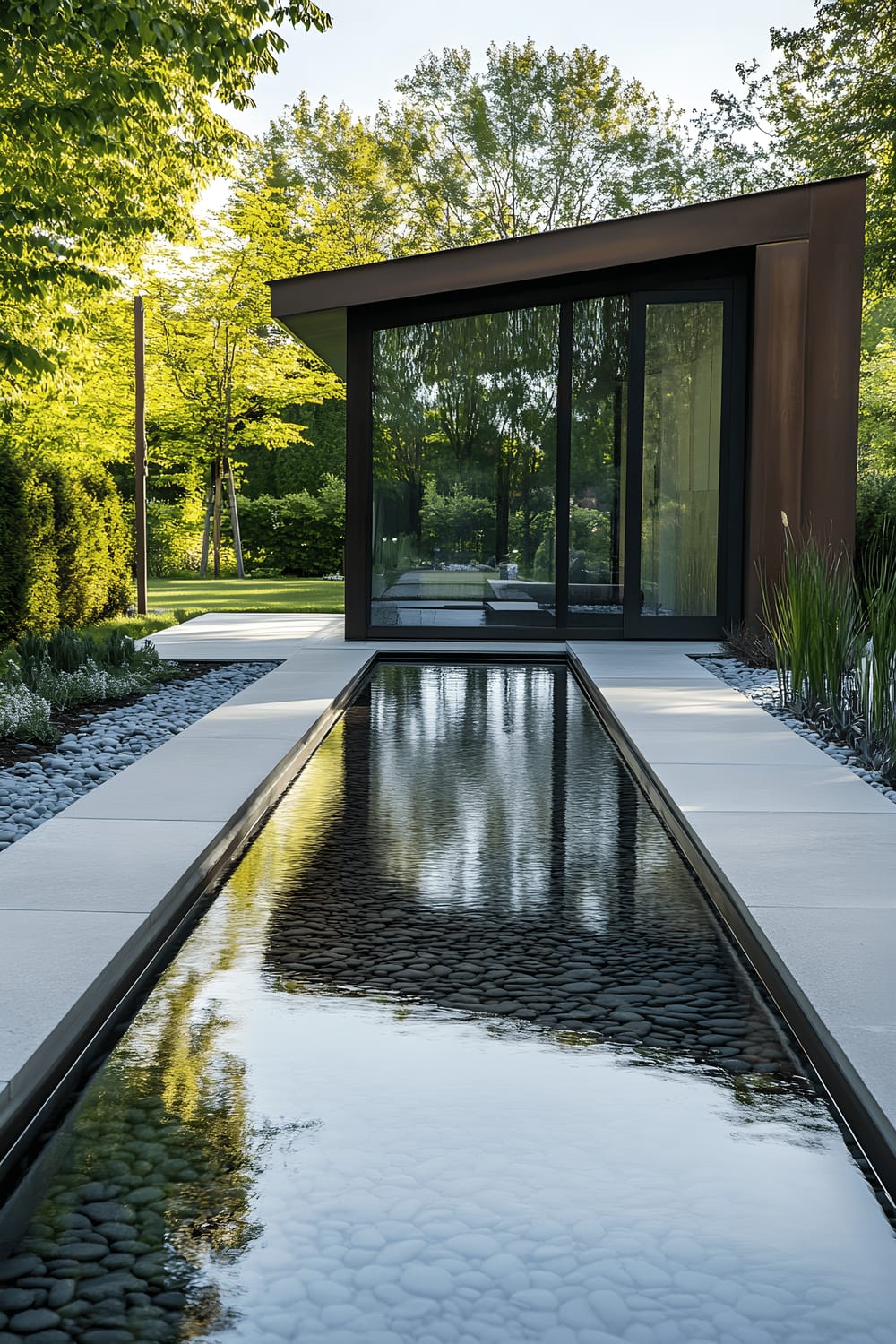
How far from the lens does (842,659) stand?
7594 mm

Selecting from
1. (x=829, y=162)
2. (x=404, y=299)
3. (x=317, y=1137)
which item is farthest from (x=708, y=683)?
(x=829, y=162)

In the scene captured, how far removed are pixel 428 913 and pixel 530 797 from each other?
183 centimetres

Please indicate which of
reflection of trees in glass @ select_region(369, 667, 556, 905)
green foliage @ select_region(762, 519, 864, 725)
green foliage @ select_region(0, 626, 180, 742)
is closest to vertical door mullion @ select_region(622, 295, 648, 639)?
reflection of trees in glass @ select_region(369, 667, 556, 905)

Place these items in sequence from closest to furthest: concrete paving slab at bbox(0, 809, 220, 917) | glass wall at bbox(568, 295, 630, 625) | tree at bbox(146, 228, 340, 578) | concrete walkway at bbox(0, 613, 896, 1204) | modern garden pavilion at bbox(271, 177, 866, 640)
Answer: concrete walkway at bbox(0, 613, 896, 1204)
concrete paving slab at bbox(0, 809, 220, 917)
modern garden pavilion at bbox(271, 177, 866, 640)
glass wall at bbox(568, 295, 630, 625)
tree at bbox(146, 228, 340, 578)

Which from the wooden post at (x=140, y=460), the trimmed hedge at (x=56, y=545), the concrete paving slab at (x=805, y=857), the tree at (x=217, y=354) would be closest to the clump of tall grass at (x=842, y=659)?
the concrete paving slab at (x=805, y=857)

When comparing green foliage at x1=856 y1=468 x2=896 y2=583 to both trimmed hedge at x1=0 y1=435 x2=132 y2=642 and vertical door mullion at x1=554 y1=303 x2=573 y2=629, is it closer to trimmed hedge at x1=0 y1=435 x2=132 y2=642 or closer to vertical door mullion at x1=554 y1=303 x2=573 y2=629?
vertical door mullion at x1=554 y1=303 x2=573 y2=629

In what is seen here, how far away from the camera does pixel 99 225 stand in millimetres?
10648

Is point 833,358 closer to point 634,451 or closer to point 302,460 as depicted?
point 634,451

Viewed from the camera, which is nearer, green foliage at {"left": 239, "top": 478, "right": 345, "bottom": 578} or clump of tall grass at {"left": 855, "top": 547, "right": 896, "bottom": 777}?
clump of tall grass at {"left": 855, "top": 547, "right": 896, "bottom": 777}

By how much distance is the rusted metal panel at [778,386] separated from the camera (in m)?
11.2

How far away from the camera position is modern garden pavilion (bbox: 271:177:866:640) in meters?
11.5

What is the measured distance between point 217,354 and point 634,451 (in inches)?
658

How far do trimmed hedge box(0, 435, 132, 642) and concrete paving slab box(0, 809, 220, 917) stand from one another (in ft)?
22.0

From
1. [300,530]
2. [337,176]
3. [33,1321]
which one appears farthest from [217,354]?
[33,1321]
